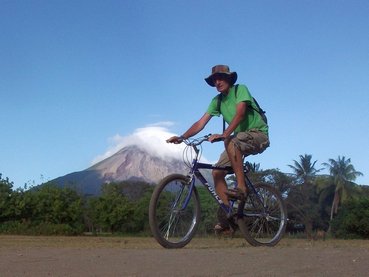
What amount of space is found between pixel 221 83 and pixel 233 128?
2.31 ft

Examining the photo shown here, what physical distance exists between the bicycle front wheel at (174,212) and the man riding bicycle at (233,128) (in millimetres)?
388

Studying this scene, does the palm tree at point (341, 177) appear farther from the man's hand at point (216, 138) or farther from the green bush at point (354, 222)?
the man's hand at point (216, 138)

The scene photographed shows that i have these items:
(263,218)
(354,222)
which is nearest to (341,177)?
(354,222)

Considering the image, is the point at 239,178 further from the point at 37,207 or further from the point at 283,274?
the point at 37,207

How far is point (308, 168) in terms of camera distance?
8500 cm

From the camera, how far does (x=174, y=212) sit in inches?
270

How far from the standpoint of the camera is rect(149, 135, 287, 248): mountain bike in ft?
21.9

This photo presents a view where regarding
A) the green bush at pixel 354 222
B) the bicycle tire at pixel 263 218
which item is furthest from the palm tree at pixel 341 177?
the bicycle tire at pixel 263 218

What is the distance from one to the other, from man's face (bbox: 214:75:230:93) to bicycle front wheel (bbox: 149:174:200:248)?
4.07 ft

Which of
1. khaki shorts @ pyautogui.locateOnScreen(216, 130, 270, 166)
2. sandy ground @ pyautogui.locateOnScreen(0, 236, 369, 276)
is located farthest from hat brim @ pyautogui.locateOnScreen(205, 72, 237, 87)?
sandy ground @ pyautogui.locateOnScreen(0, 236, 369, 276)

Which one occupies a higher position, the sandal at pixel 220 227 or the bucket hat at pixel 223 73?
the bucket hat at pixel 223 73

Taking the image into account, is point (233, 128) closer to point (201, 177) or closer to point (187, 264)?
point (201, 177)

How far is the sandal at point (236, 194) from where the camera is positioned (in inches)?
272

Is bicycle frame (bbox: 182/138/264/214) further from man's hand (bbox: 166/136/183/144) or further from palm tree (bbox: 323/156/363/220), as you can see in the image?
palm tree (bbox: 323/156/363/220)
